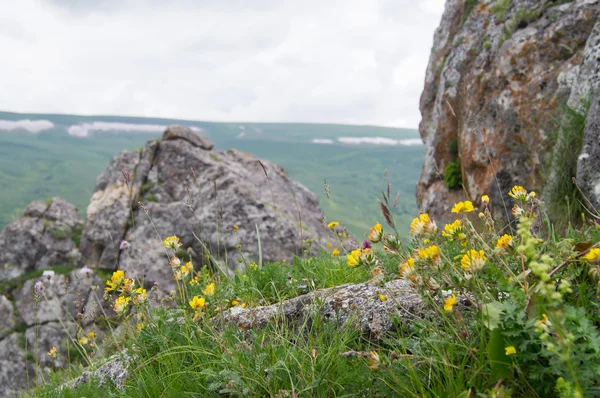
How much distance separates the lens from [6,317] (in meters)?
15.1

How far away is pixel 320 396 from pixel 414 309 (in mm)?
1002

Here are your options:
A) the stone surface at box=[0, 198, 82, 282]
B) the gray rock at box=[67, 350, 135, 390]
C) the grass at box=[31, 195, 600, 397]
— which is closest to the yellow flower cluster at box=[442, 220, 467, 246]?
the grass at box=[31, 195, 600, 397]

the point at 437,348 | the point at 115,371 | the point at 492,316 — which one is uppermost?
the point at 492,316

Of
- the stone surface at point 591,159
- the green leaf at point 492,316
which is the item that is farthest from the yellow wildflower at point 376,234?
the stone surface at point 591,159

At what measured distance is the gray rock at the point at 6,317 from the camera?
48.7 ft

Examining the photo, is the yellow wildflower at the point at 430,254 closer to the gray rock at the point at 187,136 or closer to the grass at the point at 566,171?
the grass at the point at 566,171

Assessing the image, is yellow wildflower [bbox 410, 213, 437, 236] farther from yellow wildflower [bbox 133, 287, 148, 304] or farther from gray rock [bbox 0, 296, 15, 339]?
gray rock [bbox 0, 296, 15, 339]

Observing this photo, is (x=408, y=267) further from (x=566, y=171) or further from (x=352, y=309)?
(x=566, y=171)

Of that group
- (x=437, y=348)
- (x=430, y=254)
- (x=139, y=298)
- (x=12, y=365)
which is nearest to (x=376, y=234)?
(x=430, y=254)

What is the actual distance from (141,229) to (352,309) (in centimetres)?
1434

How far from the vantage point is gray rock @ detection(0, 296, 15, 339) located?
584 inches

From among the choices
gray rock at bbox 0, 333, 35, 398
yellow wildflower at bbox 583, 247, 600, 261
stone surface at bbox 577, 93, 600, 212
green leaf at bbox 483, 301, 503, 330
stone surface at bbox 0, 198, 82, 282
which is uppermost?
stone surface at bbox 577, 93, 600, 212

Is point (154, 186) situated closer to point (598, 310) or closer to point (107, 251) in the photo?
point (107, 251)

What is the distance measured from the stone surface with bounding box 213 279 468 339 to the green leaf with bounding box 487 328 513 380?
768 mm
